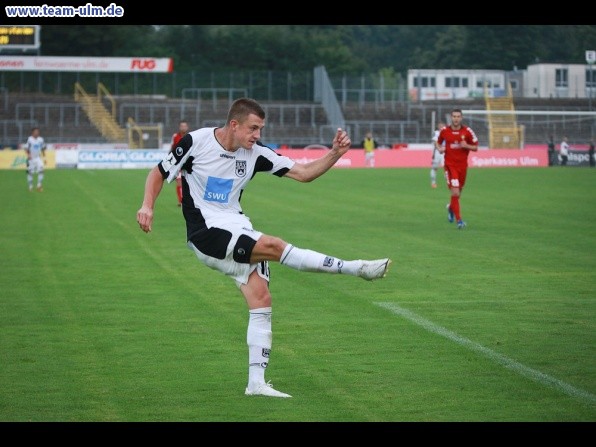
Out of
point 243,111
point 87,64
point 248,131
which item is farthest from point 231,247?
point 87,64

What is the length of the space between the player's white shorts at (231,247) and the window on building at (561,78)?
7391cm

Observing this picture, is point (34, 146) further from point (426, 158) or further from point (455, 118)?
point (426, 158)

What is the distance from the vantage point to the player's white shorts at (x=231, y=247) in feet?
26.1

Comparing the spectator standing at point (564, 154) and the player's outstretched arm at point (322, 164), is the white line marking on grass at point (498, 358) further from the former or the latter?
the spectator standing at point (564, 154)

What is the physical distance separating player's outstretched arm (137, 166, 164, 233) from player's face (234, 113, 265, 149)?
0.69m

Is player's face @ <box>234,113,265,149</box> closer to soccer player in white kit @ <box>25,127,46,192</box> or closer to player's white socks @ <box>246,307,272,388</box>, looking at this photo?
player's white socks @ <box>246,307,272,388</box>

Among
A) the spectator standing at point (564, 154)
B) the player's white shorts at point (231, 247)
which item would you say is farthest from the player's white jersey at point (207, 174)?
the spectator standing at point (564, 154)

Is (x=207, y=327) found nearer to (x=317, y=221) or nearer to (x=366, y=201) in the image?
(x=317, y=221)

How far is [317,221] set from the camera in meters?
23.9

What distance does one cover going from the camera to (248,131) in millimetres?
8125
